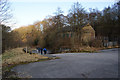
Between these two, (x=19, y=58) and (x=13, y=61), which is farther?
(x=19, y=58)

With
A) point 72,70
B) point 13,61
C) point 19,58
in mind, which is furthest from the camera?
point 19,58

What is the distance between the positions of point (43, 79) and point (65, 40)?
18010mm

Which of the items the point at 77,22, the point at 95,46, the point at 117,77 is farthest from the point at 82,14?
the point at 117,77

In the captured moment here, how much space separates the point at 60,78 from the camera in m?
5.96

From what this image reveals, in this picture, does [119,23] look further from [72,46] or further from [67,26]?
[72,46]

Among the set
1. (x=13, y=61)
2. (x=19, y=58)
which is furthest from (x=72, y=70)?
(x=19, y=58)

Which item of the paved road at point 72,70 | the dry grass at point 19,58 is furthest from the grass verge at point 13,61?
the paved road at point 72,70

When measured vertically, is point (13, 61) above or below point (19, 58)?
below

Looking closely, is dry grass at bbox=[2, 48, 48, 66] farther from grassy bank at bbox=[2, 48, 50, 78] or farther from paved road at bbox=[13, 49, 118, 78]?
paved road at bbox=[13, 49, 118, 78]

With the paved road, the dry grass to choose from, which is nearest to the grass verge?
the dry grass

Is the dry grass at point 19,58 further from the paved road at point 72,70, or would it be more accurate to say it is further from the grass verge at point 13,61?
the paved road at point 72,70

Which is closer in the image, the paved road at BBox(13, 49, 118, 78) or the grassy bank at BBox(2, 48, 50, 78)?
the paved road at BBox(13, 49, 118, 78)

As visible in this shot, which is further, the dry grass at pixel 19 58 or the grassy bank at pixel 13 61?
the dry grass at pixel 19 58

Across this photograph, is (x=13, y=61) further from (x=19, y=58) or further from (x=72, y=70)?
(x=72, y=70)
